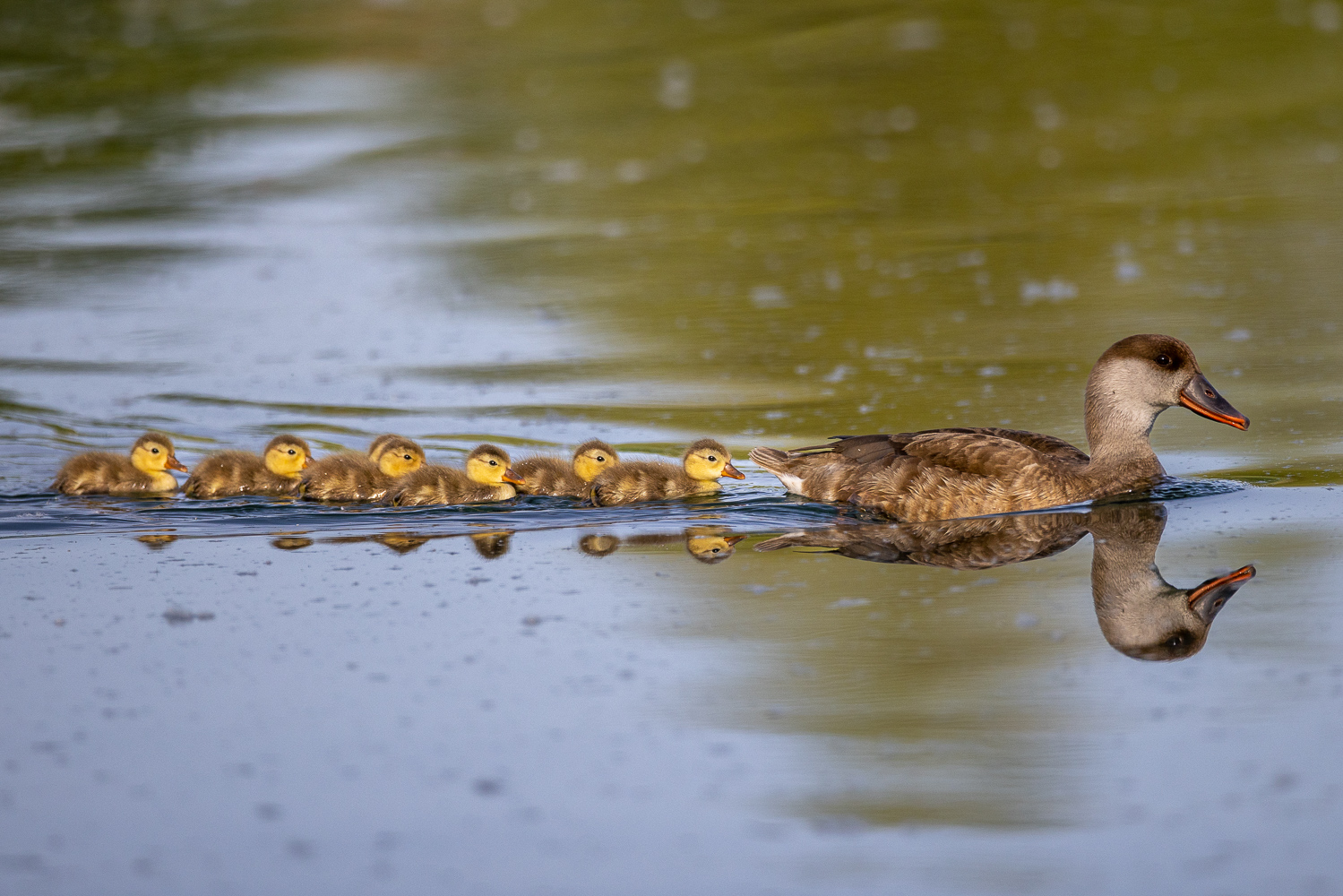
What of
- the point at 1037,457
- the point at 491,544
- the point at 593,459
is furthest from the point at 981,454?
the point at 491,544

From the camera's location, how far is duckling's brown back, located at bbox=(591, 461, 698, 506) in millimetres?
7699

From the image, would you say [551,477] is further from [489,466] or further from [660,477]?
[660,477]

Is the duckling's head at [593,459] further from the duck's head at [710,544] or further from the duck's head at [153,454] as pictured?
the duck's head at [153,454]

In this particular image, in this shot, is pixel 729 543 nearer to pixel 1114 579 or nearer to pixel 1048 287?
pixel 1114 579

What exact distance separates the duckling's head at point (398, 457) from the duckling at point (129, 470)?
0.97 m

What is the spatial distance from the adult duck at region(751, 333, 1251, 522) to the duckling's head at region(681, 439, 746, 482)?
0.45 metres

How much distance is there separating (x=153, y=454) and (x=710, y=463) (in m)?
2.67

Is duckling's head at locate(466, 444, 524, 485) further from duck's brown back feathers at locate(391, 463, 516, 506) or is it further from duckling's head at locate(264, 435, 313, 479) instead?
duckling's head at locate(264, 435, 313, 479)

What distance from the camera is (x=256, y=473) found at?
8047mm

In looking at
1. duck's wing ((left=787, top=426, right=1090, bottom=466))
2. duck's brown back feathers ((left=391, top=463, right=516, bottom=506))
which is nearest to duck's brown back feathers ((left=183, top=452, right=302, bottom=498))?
duck's brown back feathers ((left=391, top=463, right=516, bottom=506))

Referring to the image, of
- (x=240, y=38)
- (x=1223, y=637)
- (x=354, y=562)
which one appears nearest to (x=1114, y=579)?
(x=1223, y=637)

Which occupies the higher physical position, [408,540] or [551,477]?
[551,477]

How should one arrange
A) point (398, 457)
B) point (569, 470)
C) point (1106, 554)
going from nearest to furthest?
point (1106, 554)
point (569, 470)
point (398, 457)

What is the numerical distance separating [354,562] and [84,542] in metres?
1.36
